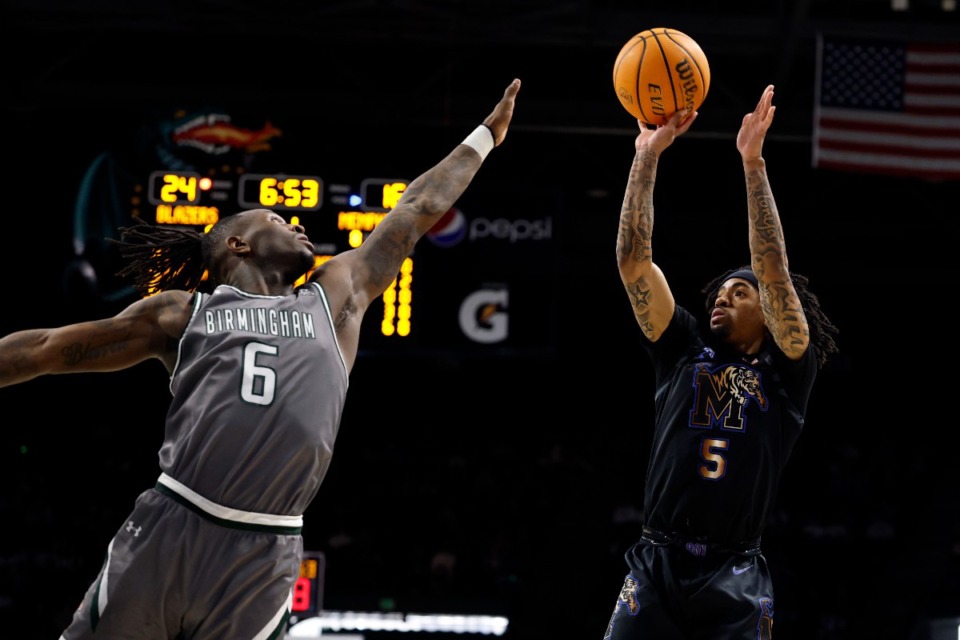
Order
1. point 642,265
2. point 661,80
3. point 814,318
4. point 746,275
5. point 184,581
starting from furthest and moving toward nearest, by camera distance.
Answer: point 661,80 < point 814,318 < point 746,275 < point 642,265 < point 184,581

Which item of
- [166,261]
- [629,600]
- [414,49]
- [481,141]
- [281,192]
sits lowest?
[629,600]

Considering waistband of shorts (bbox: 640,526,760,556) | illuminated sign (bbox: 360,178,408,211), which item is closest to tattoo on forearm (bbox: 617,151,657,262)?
waistband of shorts (bbox: 640,526,760,556)

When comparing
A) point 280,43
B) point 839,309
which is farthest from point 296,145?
point 839,309

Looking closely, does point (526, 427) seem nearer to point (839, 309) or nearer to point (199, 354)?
point (839, 309)

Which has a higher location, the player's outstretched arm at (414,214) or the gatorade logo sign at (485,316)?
the player's outstretched arm at (414,214)

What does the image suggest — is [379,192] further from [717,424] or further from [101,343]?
[101,343]

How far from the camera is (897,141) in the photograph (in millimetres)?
9219

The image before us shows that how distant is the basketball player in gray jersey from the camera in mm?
3119

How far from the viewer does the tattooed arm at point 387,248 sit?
371 cm

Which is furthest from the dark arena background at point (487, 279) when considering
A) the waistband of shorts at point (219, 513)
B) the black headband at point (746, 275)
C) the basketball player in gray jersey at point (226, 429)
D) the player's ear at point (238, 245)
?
the waistband of shorts at point (219, 513)

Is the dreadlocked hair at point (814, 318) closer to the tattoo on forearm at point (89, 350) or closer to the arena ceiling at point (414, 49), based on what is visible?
the tattoo on forearm at point (89, 350)

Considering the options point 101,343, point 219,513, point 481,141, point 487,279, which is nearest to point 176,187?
point 487,279

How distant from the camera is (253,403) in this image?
3.30 meters

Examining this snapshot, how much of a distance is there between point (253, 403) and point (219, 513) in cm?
31
